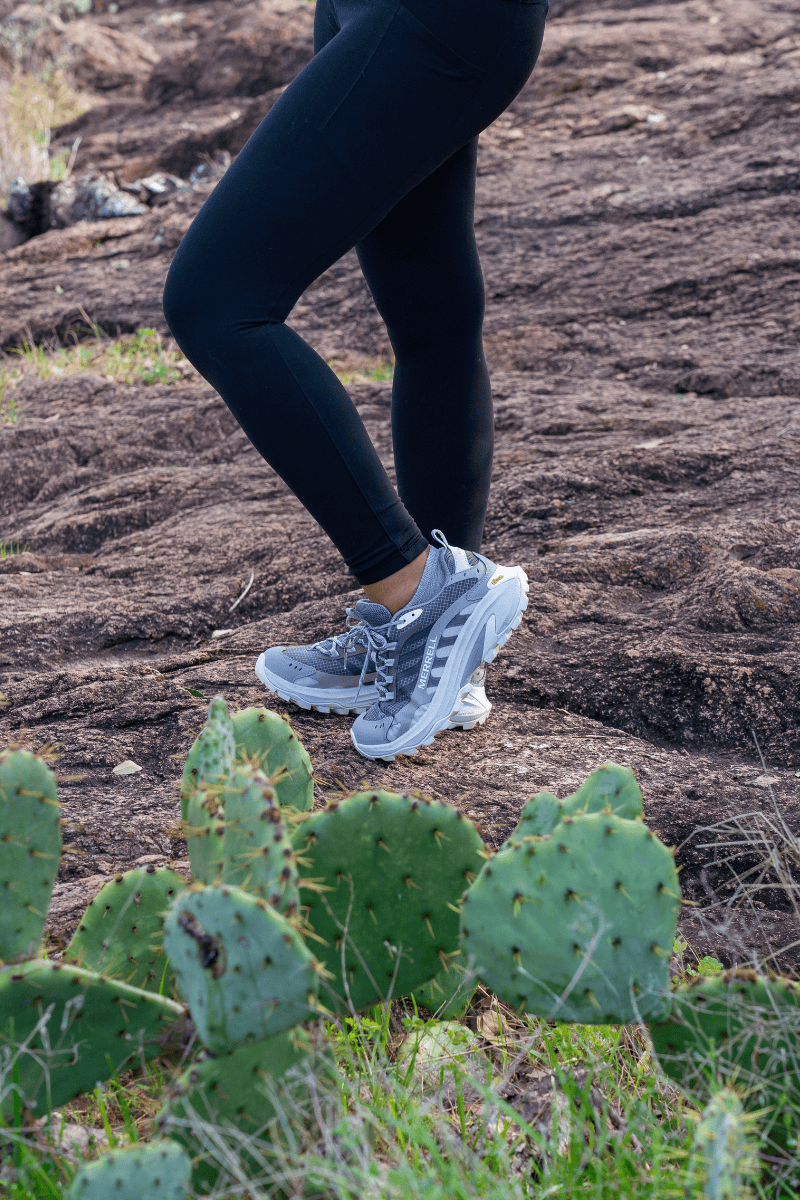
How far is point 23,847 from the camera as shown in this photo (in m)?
0.92

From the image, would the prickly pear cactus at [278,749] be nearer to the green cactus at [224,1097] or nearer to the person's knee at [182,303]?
the green cactus at [224,1097]

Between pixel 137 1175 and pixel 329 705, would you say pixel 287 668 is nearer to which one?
pixel 329 705

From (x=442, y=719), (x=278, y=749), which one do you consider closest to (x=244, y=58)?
(x=442, y=719)

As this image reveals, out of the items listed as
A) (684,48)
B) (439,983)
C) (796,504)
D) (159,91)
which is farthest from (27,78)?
(439,983)

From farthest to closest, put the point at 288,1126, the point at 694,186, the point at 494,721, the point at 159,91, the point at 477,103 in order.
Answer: the point at 159,91 → the point at 694,186 → the point at 494,721 → the point at 477,103 → the point at 288,1126

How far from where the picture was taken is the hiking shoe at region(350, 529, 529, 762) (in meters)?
1.75

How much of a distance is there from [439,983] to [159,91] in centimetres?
1201

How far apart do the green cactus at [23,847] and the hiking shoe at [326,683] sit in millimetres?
1012

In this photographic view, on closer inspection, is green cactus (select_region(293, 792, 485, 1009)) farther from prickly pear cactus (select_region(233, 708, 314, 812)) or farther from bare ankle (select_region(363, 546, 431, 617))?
bare ankle (select_region(363, 546, 431, 617))

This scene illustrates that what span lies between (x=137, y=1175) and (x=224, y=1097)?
0.09m

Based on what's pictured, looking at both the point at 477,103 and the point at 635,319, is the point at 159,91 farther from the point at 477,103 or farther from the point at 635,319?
the point at 477,103

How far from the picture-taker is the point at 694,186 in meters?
5.74

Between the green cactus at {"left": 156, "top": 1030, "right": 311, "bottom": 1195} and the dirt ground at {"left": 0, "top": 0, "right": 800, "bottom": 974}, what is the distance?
1.62ft

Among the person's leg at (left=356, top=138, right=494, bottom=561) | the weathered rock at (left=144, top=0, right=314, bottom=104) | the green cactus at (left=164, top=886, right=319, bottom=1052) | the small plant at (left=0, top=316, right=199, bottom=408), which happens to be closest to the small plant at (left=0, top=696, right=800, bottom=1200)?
the green cactus at (left=164, top=886, right=319, bottom=1052)
